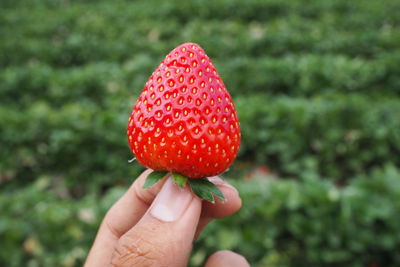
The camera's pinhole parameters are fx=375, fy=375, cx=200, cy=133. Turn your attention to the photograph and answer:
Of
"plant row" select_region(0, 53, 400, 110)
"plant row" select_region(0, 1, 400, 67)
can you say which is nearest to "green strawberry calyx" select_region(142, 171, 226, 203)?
"plant row" select_region(0, 53, 400, 110)

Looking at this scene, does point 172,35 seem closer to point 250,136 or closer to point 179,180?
point 250,136

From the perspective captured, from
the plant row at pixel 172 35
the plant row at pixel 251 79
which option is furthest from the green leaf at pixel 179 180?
the plant row at pixel 172 35

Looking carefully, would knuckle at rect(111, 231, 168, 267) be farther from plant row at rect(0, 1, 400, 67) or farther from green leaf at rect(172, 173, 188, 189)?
plant row at rect(0, 1, 400, 67)

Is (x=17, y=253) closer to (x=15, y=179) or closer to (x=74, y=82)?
(x=15, y=179)

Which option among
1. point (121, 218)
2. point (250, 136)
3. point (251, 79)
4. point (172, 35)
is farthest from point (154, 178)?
point (172, 35)

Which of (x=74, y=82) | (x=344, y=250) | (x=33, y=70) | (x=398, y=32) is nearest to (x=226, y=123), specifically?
(x=344, y=250)

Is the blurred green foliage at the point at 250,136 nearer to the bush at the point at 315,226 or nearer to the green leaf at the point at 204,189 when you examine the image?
the bush at the point at 315,226
